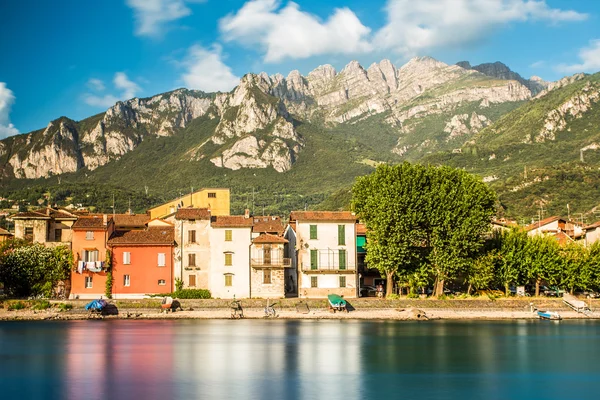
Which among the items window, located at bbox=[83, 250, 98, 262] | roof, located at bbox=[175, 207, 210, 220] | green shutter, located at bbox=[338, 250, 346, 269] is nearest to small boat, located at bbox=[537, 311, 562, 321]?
green shutter, located at bbox=[338, 250, 346, 269]

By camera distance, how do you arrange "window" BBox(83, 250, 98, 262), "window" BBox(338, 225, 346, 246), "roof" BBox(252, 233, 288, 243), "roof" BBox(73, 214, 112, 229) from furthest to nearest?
"window" BBox(338, 225, 346, 246) < "roof" BBox(73, 214, 112, 229) < "roof" BBox(252, 233, 288, 243) < "window" BBox(83, 250, 98, 262)

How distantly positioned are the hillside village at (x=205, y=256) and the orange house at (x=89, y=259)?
0.09 m

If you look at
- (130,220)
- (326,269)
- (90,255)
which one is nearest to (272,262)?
(326,269)

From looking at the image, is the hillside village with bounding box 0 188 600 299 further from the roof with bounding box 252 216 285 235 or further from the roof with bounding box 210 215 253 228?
the roof with bounding box 252 216 285 235

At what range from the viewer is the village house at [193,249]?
69.5 meters

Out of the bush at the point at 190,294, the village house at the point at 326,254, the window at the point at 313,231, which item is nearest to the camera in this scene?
the bush at the point at 190,294

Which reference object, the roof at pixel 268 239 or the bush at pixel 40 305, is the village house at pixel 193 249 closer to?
the roof at pixel 268 239

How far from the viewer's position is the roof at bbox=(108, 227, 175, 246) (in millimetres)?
69500

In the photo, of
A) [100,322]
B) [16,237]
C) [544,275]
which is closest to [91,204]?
[16,237]

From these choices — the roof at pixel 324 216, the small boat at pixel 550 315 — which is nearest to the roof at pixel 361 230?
the roof at pixel 324 216

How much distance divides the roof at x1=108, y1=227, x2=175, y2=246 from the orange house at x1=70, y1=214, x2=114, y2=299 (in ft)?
3.92

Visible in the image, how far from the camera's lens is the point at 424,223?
225 feet

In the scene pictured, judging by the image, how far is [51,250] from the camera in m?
69.6

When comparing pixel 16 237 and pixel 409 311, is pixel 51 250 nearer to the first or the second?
pixel 16 237
